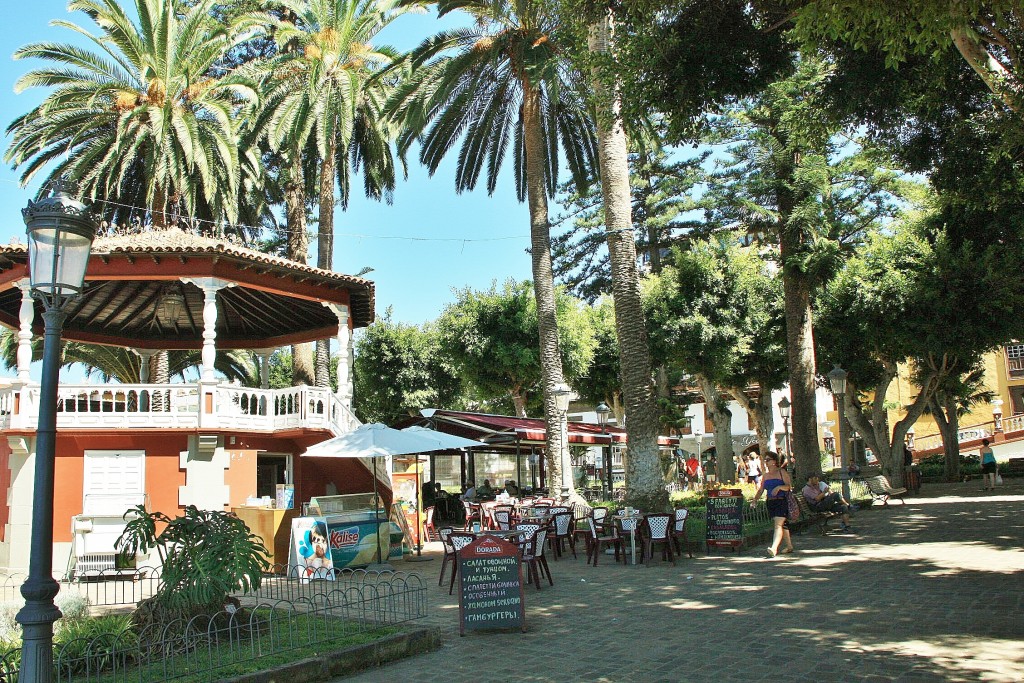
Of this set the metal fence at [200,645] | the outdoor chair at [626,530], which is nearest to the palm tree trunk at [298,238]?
the outdoor chair at [626,530]

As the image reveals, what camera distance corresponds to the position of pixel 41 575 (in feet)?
17.7

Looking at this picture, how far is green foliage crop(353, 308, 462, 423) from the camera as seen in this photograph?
3894cm

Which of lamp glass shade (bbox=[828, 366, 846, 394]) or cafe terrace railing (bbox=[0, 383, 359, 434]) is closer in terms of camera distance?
cafe terrace railing (bbox=[0, 383, 359, 434])

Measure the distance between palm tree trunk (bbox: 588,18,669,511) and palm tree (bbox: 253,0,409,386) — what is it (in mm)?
7975

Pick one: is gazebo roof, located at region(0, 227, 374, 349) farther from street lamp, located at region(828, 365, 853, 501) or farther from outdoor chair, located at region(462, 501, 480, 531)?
street lamp, located at region(828, 365, 853, 501)

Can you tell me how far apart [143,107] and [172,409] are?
1061 centimetres

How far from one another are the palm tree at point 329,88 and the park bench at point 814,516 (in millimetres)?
14926

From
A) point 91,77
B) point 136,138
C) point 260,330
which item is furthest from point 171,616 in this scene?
point 91,77

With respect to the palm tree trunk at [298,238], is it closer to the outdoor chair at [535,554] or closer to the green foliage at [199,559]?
the outdoor chair at [535,554]

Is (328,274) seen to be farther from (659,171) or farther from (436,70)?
(659,171)

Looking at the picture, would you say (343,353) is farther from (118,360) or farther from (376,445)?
(118,360)

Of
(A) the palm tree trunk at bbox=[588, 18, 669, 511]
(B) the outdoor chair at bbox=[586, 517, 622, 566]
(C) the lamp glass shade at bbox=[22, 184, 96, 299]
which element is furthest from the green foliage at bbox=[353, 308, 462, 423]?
(C) the lamp glass shade at bbox=[22, 184, 96, 299]

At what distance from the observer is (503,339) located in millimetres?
28547

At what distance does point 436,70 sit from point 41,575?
58.6ft
